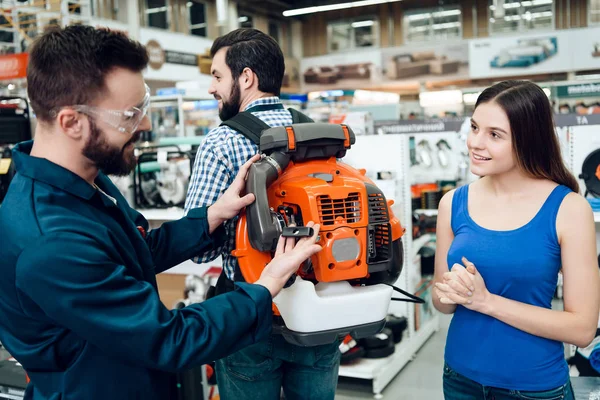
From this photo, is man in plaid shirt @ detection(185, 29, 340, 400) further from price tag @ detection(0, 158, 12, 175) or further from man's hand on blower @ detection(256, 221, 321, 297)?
price tag @ detection(0, 158, 12, 175)

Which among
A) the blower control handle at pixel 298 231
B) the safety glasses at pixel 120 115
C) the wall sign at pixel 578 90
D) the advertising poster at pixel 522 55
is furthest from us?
the advertising poster at pixel 522 55

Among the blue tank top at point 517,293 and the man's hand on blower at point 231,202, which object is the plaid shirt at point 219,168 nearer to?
the man's hand on blower at point 231,202

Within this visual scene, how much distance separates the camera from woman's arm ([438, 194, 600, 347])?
56.7 inches

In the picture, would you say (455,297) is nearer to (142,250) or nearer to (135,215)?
(142,250)

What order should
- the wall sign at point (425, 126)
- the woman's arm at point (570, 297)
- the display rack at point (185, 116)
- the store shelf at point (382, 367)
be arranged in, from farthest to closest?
the display rack at point (185, 116) → the wall sign at point (425, 126) → the store shelf at point (382, 367) → the woman's arm at point (570, 297)

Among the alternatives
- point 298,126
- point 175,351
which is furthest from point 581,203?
point 175,351

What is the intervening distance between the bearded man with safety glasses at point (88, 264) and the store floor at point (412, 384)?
8.92 ft

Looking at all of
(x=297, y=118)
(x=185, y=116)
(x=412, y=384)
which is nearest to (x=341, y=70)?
(x=185, y=116)

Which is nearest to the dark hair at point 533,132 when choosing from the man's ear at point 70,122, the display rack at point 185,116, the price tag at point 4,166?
the man's ear at point 70,122

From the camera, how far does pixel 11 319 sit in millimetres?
1152

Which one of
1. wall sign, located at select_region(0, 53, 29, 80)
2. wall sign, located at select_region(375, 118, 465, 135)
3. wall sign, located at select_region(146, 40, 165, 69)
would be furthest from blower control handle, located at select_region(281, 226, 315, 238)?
wall sign, located at select_region(146, 40, 165, 69)

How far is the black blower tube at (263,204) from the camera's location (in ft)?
4.46

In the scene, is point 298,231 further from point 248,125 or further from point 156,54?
point 156,54

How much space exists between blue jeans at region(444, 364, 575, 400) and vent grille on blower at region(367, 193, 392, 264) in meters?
0.45
